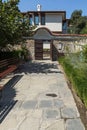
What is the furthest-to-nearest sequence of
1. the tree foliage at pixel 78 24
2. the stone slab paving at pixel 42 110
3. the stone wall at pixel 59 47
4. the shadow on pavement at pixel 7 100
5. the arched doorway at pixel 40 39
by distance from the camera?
the tree foliage at pixel 78 24 < the stone wall at pixel 59 47 < the arched doorway at pixel 40 39 < the shadow on pavement at pixel 7 100 < the stone slab paving at pixel 42 110

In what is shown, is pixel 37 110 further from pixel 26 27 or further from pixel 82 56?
pixel 26 27

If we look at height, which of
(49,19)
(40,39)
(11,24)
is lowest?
(40,39)

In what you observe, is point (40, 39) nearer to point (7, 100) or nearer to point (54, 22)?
point (54, 22)

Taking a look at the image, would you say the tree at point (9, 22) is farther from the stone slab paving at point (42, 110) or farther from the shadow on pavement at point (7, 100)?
the stone slab paving at point (42, 110)

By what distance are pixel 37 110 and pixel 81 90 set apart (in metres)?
1.56

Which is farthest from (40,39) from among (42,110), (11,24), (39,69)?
(42,110)

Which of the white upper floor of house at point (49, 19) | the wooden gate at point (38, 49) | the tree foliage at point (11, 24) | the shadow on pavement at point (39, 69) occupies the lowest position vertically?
the shadow on pavement at point (39, 69)

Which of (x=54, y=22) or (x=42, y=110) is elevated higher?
(x=54, y=22)

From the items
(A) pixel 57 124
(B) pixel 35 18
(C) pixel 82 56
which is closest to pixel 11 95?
(A) pixel 57 124

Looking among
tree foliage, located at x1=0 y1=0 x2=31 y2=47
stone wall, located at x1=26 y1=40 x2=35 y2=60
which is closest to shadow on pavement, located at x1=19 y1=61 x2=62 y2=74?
tree foliage, located at x1=0 y1=0 x2=31 y2=47

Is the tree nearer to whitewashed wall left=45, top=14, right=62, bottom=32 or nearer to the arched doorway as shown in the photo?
the arched doorway

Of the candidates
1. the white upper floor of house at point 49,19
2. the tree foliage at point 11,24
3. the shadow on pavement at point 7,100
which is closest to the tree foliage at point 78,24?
the white upper floor of house at point 49,19

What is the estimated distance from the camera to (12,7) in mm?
19375

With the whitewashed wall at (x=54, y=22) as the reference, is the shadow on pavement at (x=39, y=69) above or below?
below
